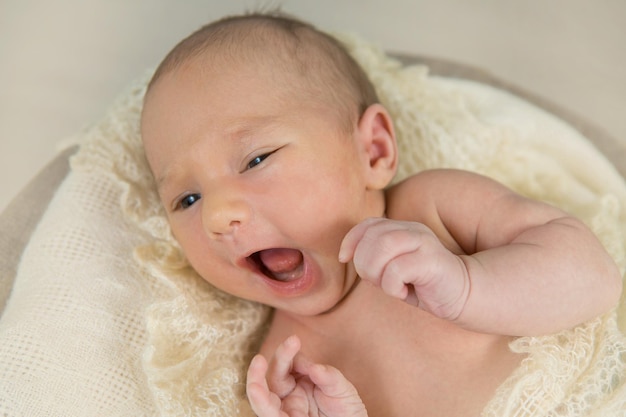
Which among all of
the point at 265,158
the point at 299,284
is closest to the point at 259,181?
the point at 265,158

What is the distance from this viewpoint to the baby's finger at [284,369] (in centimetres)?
101

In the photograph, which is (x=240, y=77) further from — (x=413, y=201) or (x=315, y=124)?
(x=413, y=201)

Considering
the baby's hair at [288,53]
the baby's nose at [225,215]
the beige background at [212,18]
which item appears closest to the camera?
the baby's nose at [225,215]

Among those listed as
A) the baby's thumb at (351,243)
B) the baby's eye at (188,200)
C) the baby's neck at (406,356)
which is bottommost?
the baby's neck at (406,356)

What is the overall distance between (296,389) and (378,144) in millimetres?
383

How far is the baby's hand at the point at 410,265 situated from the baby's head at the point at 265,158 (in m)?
0.12

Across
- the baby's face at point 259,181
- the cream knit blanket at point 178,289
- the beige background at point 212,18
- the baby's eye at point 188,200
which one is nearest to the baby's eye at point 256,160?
the baby's face at point 259,181

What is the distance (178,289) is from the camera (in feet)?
3.83

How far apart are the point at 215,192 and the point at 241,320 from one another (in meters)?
0.29

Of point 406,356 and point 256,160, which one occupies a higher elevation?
point 256,160

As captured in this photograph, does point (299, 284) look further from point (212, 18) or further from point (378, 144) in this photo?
point (212, 18)

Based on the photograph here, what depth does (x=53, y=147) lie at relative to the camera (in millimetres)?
2033

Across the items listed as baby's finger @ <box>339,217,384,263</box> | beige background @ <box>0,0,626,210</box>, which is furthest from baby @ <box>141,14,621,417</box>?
beige background @ <box>0,0,626,210</box>

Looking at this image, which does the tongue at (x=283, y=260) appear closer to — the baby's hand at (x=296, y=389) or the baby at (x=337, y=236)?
the baby at (x=337, y=236)
